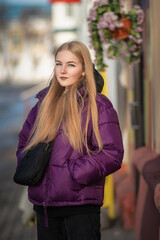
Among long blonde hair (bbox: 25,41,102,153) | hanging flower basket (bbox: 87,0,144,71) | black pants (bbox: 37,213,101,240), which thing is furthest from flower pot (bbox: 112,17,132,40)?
black pants (bbox: 37,213,101,240)

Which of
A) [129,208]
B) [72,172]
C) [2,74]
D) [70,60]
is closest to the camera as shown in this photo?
[72,172]

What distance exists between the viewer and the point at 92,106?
2660mm

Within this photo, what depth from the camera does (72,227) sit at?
271cm

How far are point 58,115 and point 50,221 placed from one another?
604 mm

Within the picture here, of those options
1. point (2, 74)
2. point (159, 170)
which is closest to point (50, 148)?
point (159, 170)

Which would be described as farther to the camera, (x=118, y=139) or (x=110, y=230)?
(x=110, y=230)

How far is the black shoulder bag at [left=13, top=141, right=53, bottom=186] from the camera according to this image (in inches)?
105

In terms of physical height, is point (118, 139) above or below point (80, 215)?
above

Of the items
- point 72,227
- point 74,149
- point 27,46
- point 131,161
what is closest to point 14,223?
point 131,161

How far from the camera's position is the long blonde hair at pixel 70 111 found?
8.71 ft

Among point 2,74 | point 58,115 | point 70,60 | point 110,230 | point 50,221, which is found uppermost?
point 70,60

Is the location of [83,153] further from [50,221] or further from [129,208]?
[129,208]

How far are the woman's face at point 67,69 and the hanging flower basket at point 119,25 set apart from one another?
158 cm

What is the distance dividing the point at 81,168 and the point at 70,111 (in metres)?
0.34
